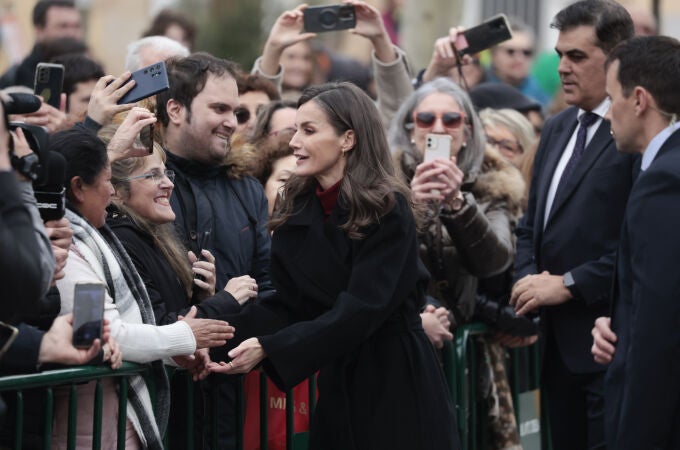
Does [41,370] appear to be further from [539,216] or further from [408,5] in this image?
[408,5]

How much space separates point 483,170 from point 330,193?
191cm

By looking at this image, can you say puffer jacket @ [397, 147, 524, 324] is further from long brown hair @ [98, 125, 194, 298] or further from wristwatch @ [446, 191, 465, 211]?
long brown hair @ [98, 125, 194, 298]

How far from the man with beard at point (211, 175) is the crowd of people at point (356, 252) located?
0.03 feet

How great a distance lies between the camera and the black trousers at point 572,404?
584 centimetres

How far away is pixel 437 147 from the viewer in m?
6.37

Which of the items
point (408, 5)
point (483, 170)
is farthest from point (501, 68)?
point (483, 170)

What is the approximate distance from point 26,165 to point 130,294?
1.18 metres

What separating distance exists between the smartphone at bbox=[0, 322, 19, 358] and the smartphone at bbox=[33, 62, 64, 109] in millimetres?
2611

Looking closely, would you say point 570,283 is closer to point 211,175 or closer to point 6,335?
point 211,175

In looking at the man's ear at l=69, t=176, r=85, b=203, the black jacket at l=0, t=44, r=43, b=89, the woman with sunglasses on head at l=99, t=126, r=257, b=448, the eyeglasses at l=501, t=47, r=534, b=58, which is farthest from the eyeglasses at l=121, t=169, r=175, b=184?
the eyeglasses at l=501, t=47, r=534, b=58

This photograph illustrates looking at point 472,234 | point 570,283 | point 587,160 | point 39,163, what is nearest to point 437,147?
point 472,234

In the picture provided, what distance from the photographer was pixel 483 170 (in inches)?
271

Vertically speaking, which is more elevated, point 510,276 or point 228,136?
point 228,136

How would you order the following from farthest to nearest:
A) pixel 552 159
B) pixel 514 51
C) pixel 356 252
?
pixel 514 51
pixel 552 159
pixel 356 252
